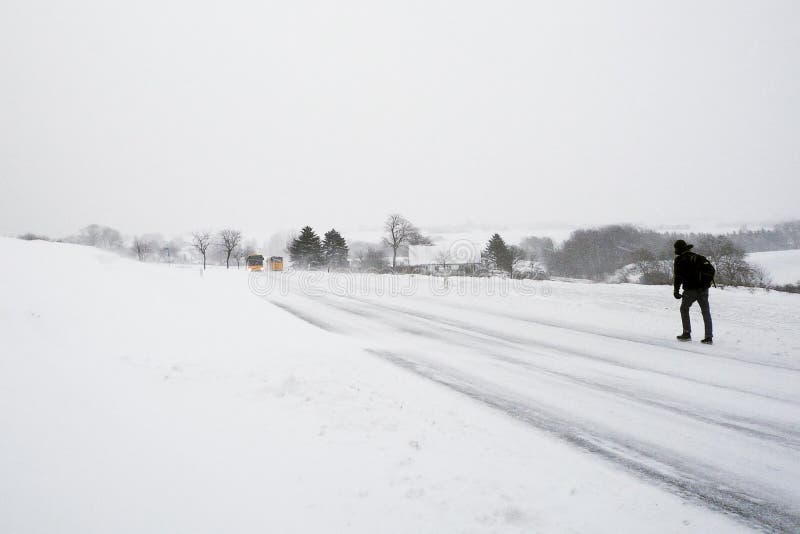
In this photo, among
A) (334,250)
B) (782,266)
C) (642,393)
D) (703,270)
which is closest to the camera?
(642,393)

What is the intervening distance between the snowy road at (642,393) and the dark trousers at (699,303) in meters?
0.39

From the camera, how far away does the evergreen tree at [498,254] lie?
62.8m

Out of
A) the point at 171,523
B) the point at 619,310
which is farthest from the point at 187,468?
the point at 619,310

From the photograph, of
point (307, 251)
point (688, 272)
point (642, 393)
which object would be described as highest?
point (307, 251)

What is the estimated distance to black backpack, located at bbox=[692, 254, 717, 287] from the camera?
7.05m

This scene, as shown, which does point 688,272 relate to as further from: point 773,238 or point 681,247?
point 773,238

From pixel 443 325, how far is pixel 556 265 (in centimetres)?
8675

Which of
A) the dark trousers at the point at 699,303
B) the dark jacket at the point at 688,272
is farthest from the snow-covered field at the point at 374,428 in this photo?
the dark jacket at the point at 688,272

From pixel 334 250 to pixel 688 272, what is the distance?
2633 inches

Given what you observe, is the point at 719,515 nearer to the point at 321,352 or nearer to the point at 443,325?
the point at 321,352

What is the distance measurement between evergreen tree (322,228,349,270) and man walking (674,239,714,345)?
2556 inches

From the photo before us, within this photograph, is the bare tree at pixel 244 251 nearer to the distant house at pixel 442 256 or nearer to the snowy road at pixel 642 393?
the distant house at pixel 442 256

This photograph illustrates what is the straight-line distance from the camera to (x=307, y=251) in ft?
225

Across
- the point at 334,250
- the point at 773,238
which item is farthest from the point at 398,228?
the point at 773,238
